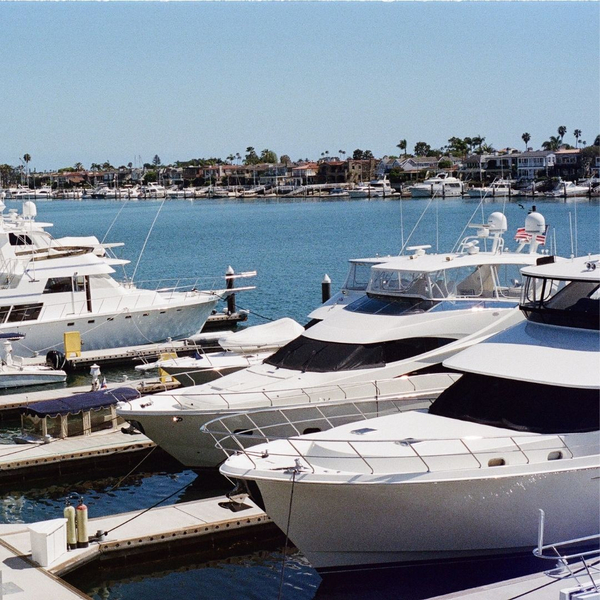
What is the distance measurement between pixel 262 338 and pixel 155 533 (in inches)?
331

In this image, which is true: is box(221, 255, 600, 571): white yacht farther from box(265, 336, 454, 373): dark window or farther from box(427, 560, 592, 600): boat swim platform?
box(265, 336, 454, 373): dark window

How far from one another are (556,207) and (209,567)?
108 metres

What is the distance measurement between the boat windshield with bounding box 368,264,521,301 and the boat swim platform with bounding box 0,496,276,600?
18.5 feet

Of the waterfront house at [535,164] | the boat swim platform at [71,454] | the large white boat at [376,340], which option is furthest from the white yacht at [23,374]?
the waterfront house at [535,164]

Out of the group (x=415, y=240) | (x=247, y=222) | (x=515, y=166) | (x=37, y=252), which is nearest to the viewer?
(x=37, y=252)

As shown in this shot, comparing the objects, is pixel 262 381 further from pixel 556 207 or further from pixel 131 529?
pixel 556 207

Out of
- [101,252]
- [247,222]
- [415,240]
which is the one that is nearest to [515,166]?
[247,222]

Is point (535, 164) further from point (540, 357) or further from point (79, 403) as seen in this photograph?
point (540, 357)

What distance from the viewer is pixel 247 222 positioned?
114 m

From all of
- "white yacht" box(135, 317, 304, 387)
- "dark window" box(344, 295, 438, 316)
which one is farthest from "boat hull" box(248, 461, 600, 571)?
"white yacht" box(135, 317, 304, 387)

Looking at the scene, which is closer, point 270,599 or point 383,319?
point 270,599

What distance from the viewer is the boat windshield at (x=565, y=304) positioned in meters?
14.1

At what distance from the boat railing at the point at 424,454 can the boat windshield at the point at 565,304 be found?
83.7 inches

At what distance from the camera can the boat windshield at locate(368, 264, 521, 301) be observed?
62.2ft
